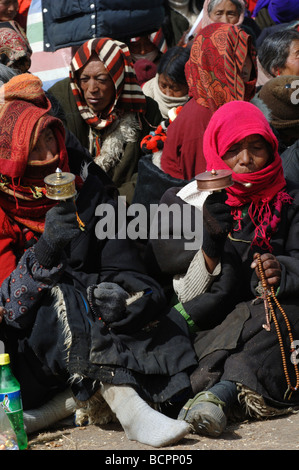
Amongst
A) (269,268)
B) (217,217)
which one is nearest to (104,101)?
(217,217)

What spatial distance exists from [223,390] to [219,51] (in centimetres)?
283

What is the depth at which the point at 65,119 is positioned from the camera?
6078 mm

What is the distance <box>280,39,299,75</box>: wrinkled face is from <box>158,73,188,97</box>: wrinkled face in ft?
2.84

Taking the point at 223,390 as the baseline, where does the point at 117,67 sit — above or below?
above

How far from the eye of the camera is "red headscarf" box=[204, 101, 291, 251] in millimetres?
4230

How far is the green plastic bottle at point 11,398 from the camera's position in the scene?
3.44 metres

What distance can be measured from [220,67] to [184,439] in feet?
9.89

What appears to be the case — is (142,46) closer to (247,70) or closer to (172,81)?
(172,81)

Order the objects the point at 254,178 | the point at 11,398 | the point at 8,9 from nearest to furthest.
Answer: the point at 11,398 → the point at 254,178 → the point at 8,9

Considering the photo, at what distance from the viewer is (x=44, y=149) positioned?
4.07m

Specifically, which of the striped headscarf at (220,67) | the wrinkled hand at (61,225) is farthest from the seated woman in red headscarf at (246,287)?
the striped headscarf at (220,67)

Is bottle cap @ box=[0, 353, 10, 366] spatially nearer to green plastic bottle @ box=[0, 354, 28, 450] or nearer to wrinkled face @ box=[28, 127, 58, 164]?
green plastic bottle @ box=[0, 354, 28, 450]

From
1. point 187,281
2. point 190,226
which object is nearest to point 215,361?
point 187,281

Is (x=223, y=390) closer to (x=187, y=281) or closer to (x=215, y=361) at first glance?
(x=215, y=361)
